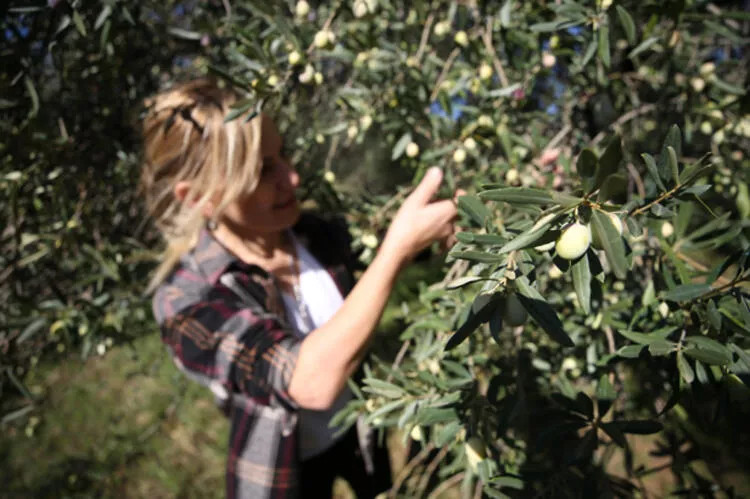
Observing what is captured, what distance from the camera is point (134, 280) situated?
5.44ft

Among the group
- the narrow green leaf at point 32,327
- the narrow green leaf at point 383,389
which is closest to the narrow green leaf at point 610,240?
the narrow green leaf at point 383,389

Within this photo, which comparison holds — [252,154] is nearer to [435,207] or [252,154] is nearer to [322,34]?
[322,34]

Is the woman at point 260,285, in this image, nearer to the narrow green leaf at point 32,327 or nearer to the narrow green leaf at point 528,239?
the narrow green leaf at point 32,327

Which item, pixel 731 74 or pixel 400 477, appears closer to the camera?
pixel 400 477

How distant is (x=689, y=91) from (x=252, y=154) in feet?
4.18

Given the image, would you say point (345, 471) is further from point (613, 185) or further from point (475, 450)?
point (613, 185)

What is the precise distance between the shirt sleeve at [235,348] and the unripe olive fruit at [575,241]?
0.78m

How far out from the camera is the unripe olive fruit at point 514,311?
57cm

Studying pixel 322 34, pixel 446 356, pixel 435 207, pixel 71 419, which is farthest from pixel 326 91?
pixel 71 419

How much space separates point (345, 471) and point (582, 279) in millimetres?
1629

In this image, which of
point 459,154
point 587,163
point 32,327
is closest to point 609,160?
point 587,163

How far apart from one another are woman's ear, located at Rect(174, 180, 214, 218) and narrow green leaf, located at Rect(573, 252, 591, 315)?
3.84 ft

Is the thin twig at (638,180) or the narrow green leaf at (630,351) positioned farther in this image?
the thin twig at (638,180)

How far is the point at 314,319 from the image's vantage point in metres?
1.64
